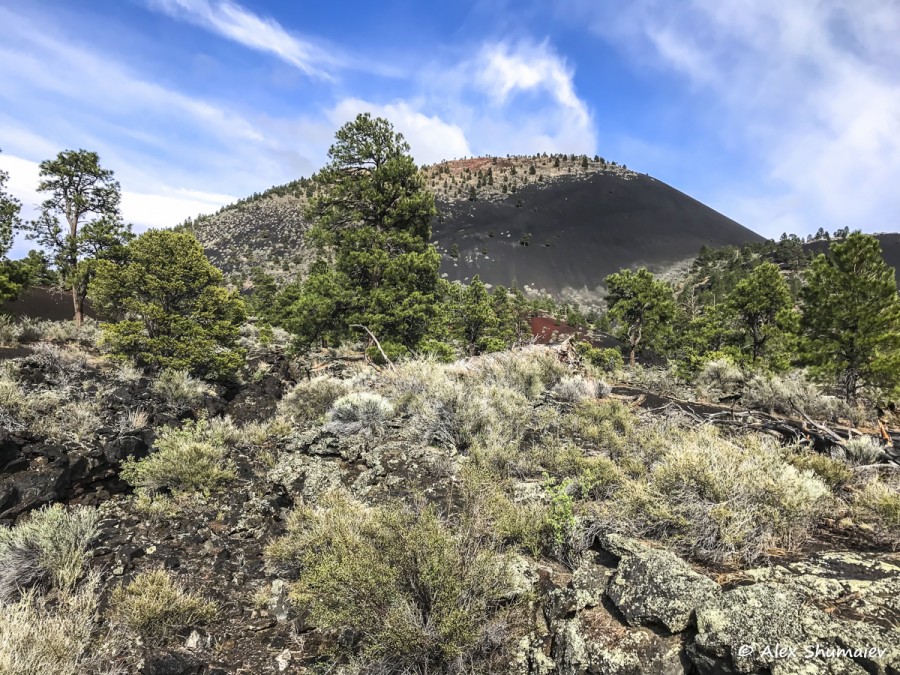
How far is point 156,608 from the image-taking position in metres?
3.45

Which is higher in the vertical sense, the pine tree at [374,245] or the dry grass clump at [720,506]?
the pine tree at [374,245]

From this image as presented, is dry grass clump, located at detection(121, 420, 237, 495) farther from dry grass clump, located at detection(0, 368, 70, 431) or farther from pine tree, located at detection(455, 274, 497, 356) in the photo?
pine tree, located at detection(455, 274, 497, 356)

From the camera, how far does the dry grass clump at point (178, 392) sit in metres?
9.88

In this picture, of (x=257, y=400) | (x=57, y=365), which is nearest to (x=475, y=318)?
(x=257, y=400)

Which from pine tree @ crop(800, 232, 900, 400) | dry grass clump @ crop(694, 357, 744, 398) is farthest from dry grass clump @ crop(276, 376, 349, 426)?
pine tree @ crop(800, 232, 900, 400)

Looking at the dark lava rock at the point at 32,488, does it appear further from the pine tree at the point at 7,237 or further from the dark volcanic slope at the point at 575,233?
the dark volcanic slope at the point at 575,233

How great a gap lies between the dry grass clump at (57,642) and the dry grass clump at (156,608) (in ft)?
0.59

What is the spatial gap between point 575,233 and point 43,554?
84539mm

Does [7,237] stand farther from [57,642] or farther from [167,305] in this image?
[57,642]

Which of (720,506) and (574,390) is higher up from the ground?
(574,390)

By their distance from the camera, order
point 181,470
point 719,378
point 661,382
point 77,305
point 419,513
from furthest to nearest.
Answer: point 77,305
point 661,382
point 719,378
point 181,470
point 419,513

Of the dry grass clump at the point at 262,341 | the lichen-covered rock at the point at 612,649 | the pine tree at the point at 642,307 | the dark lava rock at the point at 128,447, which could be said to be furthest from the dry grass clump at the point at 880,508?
the pine tree at the point at 642,307

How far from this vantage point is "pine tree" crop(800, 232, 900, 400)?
12828 mm

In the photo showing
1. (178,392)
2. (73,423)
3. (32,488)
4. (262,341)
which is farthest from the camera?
(262,341)
